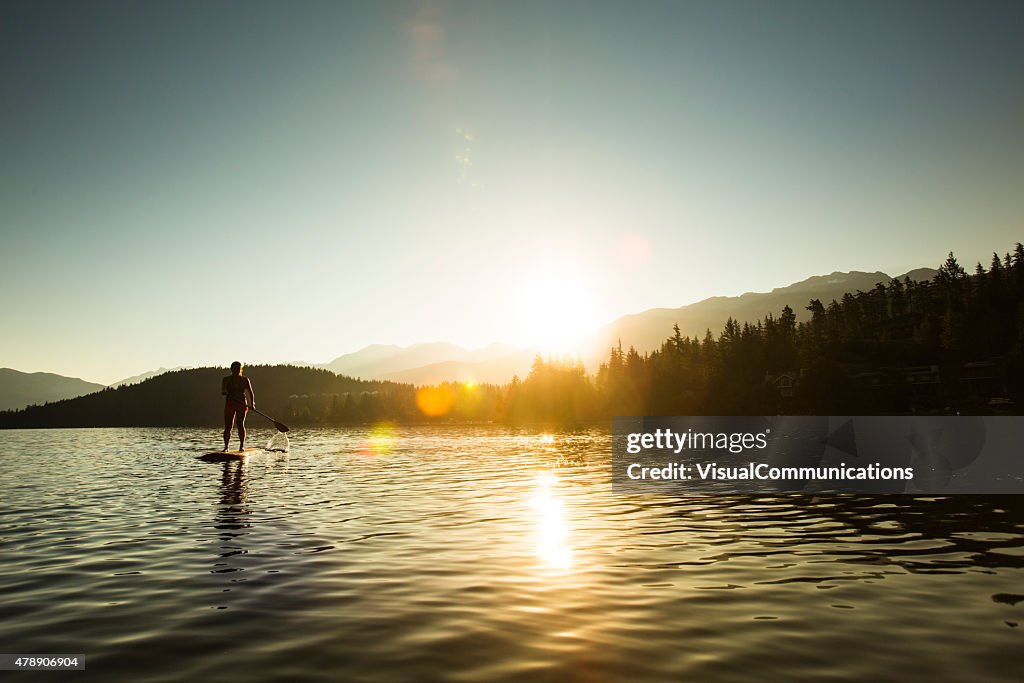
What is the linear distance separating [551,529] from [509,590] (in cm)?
578

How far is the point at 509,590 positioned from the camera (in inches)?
386

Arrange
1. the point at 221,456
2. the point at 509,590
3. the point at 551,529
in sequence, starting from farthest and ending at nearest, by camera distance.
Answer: the point at 221,456 < the point at 551,529 < the point at 509,590

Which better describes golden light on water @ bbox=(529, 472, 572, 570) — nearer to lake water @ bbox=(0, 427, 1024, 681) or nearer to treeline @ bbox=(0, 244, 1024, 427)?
lake water @ bbox=(0, 427, 1024, 681)

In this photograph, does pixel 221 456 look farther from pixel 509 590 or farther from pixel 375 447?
pixel 375 447

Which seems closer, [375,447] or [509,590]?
[509,590]

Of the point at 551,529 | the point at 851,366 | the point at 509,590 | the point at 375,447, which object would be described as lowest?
the point at 375,447

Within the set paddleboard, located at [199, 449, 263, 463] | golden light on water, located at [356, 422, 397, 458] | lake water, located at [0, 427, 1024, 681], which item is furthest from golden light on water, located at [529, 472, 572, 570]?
golden light on water, located at [356, 422, 397, 458]

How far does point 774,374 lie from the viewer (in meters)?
164

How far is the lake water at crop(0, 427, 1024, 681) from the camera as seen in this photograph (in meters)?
6.80

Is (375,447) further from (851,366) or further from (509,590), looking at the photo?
(851,366)

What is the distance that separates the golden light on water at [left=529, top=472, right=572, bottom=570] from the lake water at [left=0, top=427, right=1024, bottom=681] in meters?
0.11

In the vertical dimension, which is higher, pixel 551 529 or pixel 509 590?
pixel 509 590

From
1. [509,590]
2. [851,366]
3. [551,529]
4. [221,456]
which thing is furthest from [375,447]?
[851,366]

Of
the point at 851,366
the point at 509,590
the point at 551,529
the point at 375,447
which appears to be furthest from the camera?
the point at 851,366
